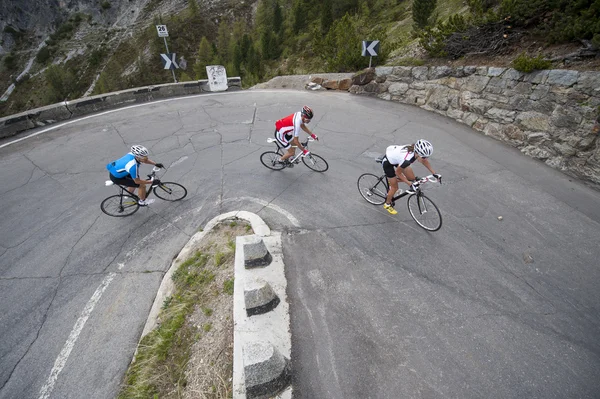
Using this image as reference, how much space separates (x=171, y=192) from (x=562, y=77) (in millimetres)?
10876

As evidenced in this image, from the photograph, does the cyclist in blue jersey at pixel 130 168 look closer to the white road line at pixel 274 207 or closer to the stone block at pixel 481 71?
the white road line at pixel 274 207

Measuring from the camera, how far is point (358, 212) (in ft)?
21.3

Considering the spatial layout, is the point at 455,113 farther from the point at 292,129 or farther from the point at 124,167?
the point at 124,167

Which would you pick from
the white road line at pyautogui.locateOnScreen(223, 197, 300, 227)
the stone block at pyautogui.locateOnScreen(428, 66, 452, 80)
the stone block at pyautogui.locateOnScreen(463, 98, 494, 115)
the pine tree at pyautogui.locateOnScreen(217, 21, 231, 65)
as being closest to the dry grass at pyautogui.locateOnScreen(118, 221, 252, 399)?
the white road line at pyautogui.locateOnScreen(223, 197, 300, 227)

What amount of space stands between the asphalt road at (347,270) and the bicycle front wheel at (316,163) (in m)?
0.22

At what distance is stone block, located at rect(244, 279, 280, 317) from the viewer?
385 cm

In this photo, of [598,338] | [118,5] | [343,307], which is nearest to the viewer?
[598,338]

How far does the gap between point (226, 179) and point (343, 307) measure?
4.95 meters

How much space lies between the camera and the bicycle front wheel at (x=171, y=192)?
23.1ft

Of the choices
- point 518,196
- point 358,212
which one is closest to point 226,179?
point 358,212

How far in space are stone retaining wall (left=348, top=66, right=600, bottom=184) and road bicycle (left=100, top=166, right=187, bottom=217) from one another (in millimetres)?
10154

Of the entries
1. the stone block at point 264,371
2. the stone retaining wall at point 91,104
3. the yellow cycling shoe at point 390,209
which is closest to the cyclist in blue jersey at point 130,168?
the stone block at point 264,371

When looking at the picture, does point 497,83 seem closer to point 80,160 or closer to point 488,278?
point 488,278

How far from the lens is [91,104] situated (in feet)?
42.6
